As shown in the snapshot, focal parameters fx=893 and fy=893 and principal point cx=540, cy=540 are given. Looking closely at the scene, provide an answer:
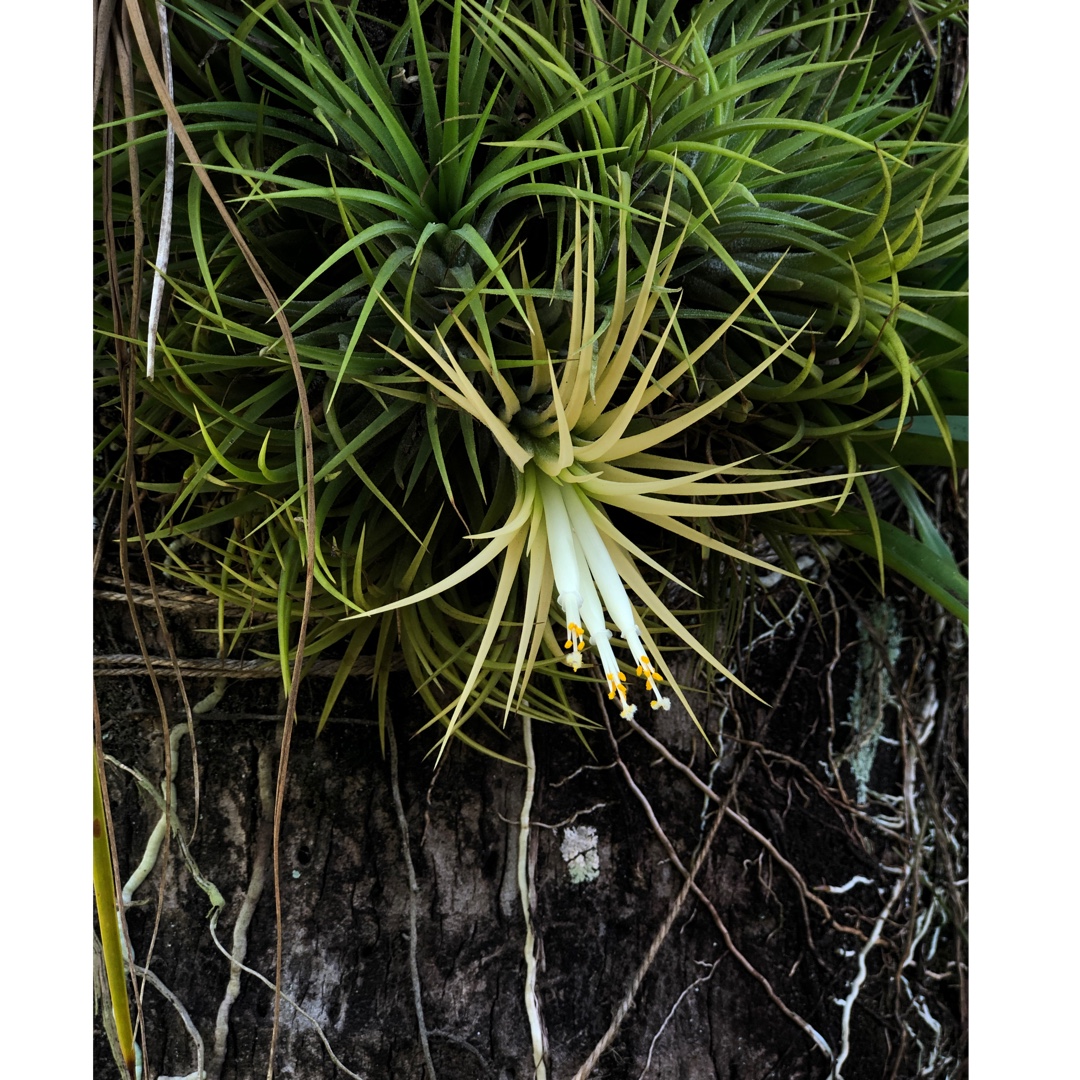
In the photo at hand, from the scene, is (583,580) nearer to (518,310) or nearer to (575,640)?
(575,640)

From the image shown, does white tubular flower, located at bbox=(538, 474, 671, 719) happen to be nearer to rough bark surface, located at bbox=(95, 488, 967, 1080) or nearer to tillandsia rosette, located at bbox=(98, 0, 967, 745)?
tillandsia rosette, located at bbox=(98, 0, 967, 745)

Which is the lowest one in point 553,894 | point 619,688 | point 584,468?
point 553,894

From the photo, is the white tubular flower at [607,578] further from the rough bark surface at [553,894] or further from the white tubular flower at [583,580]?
the rough bark surface at [553,894]

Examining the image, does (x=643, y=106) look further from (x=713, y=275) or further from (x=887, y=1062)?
(x=887, y=1062)

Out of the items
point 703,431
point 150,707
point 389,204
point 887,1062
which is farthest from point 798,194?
point 887,1062

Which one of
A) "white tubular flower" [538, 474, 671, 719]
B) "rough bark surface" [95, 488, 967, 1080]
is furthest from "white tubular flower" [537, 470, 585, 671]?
"rough bark surface" [95, 488, 967, 1080]

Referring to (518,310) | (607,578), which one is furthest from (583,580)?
(518,310)

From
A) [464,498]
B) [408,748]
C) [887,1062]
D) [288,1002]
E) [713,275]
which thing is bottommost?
[887,1062]

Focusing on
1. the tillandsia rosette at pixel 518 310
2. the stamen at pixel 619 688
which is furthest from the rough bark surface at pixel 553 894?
the stamen at pixel 619 688
